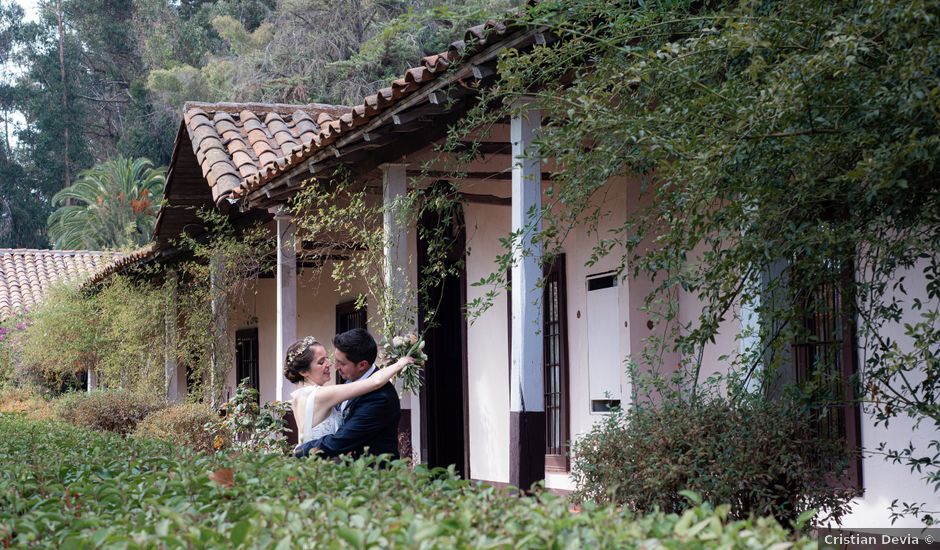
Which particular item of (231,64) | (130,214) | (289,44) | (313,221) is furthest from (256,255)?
(130,214)

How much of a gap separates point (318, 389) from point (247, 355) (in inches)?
563

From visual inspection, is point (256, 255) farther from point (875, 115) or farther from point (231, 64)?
point (231, 64)

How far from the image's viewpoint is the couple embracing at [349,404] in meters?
5.02

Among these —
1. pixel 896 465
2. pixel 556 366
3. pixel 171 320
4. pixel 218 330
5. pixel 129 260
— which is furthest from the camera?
pixel 129 260

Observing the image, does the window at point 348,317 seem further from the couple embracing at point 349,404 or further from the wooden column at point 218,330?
the couple embracing at point 349,404

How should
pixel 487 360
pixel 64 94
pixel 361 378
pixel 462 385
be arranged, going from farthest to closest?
pixel 64 94, pixel 462 385, pixel 487 360, pixel 361 378

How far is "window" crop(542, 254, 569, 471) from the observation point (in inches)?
388

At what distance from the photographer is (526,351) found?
661 cm

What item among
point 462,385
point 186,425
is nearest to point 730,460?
point 462,385

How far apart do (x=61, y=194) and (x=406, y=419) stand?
3673cm

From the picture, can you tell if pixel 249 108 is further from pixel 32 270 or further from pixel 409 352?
pixel 32 270

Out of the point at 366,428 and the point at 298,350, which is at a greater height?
the point at 298,350

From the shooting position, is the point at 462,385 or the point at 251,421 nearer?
the point at 251,421

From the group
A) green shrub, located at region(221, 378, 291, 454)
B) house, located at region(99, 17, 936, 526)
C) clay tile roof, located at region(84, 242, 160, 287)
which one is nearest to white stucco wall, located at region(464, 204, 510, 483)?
house, located at region(99, 17, 936, 526)
